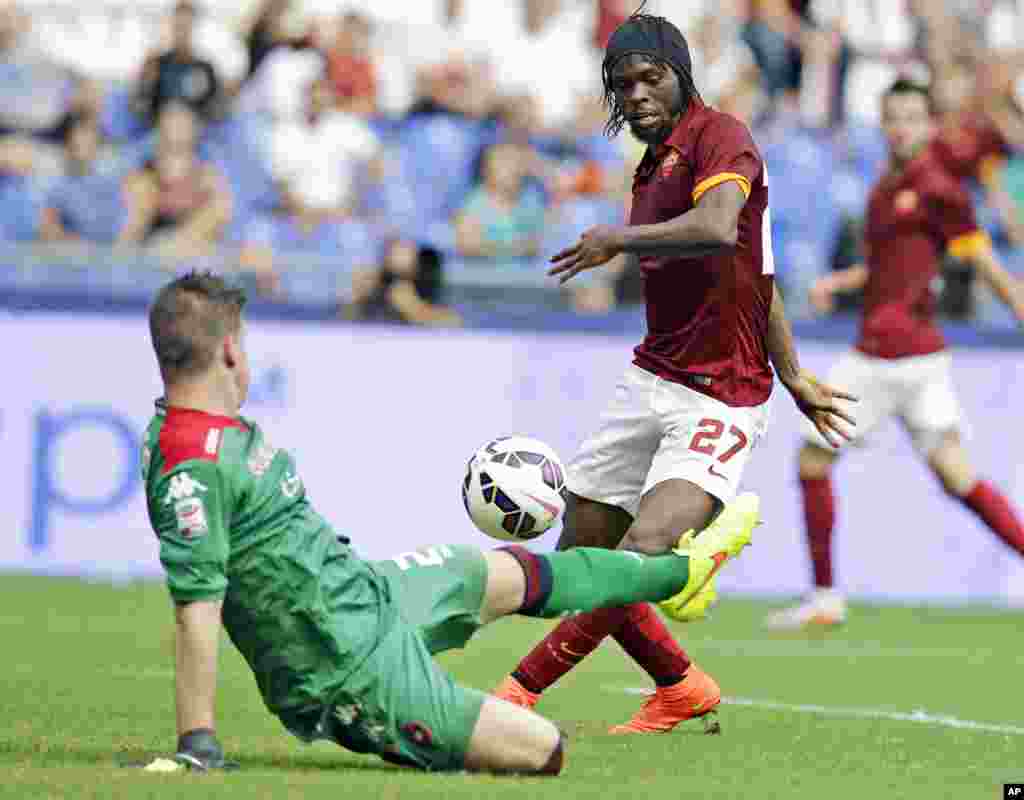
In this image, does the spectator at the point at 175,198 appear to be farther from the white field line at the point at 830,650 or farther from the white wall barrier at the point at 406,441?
the white field line at the point at 830,650

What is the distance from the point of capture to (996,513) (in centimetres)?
1191

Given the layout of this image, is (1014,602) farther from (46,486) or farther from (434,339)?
(46,486)

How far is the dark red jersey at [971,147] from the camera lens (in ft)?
44.8

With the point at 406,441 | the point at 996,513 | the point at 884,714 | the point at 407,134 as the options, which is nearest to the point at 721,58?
the point at 407,134

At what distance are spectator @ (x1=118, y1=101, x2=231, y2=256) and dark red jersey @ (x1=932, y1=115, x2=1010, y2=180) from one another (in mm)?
4922

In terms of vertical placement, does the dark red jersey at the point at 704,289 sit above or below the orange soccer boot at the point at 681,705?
above

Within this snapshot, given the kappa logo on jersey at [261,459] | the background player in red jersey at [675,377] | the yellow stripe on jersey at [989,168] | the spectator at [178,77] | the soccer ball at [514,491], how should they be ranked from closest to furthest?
1. the kappa logo on jersey at [261,459]
2. the background player in red jersey at [675,377]
3. the soccer ball at [514,491]
4. the yellow stripe on jersey at [989,168]
5. the spectator at [178,77]

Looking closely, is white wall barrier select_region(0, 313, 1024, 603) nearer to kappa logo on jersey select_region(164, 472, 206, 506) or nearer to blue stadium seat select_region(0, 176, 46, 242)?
blue stadium seat select_region(0, 176, 46, 242)

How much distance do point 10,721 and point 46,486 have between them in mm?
6253

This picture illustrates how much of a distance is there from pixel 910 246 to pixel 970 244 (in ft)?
1.12

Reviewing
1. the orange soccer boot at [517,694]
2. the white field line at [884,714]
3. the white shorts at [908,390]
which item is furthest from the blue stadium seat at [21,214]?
the orange soccer boot at [517,694]

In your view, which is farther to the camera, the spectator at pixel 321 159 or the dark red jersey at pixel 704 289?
the spectator at pixel 321 159

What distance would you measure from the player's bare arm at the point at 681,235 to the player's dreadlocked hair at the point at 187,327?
3.79 ft

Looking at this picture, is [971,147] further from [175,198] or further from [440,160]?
[175,198]
